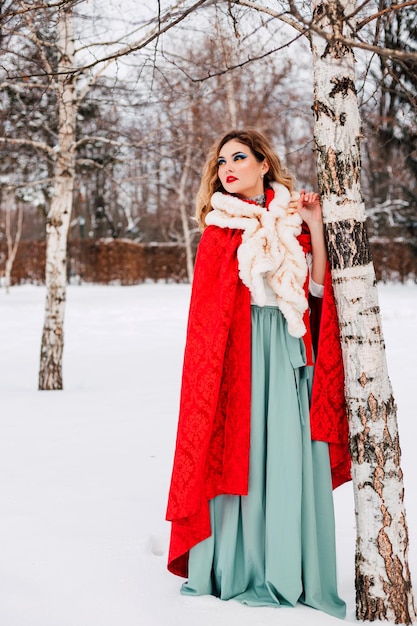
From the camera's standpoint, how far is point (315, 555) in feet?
8.21

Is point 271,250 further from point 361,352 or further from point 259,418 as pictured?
point 259,418

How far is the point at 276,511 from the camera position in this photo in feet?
8.08

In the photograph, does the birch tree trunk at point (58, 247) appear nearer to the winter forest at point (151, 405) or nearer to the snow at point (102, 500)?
the winter forest at point (151, 405)

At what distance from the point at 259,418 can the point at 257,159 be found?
102 centimetres

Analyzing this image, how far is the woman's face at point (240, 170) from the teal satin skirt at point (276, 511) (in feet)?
1.64

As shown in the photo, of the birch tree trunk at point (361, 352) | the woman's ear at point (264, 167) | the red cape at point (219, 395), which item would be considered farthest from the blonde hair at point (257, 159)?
the birch tree trunk at point (361, 352)

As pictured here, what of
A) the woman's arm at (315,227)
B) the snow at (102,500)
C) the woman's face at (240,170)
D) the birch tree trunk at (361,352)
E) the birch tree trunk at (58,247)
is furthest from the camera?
the birch tree trunk at (58,247)

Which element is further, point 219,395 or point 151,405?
point 151,405

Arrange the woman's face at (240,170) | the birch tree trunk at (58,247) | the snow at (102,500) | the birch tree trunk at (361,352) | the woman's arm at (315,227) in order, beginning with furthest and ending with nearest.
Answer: the birch tree trunk at (58,247)
the woman's face at (240,170)
the woman's arm at (315,227)
the snow at (102,500)
the birch tree trunk at (361,352)

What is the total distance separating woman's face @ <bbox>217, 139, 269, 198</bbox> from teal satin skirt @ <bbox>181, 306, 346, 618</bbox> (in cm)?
50

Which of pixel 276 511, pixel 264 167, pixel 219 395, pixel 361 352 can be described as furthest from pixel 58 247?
pixel 361 352

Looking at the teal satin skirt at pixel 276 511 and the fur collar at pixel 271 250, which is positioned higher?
the fur collar at pixel 271 250

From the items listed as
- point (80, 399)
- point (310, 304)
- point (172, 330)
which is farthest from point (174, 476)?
point (172, 330)

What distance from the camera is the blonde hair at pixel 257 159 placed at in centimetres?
273
